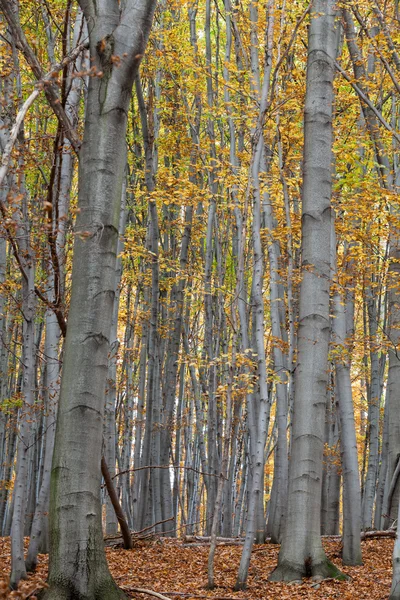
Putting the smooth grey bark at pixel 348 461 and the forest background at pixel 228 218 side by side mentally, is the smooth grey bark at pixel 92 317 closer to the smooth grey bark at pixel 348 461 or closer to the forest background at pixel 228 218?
the forest background at pixel 228 218

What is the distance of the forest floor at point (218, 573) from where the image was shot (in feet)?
18.0

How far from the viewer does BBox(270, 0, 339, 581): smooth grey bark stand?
20.1 ft

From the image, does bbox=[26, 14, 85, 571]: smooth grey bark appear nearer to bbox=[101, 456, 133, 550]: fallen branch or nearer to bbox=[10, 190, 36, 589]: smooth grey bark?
bbox=[10, 190, 36, 589]: smooth grey bark

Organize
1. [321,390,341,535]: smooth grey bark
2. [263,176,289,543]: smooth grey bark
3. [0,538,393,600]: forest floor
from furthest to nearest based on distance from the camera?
[321,390,341,535]: smooth grey bark, [263,176,289,543]: smooth grey bark, [0,538,393,600]: forest floor

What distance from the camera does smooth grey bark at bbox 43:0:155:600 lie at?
4.03m

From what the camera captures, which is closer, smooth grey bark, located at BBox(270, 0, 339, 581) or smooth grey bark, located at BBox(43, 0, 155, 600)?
smooth grey bark, located at BBox(43, 0, 155, 600)

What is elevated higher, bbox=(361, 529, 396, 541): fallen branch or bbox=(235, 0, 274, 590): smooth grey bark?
bbox=(235, 0, 274, 590): smooth grey bark

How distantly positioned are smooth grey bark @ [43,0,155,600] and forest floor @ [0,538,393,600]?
0.33 metres

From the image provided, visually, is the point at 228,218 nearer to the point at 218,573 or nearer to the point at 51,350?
the point at 51,350

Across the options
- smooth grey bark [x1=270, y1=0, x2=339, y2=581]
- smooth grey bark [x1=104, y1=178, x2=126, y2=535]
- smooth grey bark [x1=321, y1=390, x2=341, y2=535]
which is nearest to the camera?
smooth grey bark [x1=270, y1=0, x2=339, y2=581]

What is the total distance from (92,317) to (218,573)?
3952 mm

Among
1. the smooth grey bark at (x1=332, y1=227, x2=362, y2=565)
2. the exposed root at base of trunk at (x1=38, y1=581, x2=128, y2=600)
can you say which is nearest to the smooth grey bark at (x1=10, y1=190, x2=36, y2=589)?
the exposed root at base of trunk at (x1=38, y1=581, x2=128, y2=600)

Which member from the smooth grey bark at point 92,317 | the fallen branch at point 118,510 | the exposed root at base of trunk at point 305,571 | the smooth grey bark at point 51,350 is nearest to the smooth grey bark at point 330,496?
the fallen branch at point 118,510

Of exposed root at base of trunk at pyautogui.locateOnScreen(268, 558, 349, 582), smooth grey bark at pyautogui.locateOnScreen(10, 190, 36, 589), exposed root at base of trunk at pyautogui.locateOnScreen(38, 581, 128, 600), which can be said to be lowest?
exposed root at base of trunk at pyautogui.locateOnScreen(268, 558, 349, 582)
